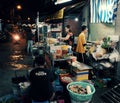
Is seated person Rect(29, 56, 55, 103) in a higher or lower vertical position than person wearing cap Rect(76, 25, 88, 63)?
lower

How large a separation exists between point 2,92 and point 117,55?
552cm

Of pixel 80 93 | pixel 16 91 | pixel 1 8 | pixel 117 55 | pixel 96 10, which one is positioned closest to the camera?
pixel 80 93

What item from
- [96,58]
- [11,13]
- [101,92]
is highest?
[11,13]

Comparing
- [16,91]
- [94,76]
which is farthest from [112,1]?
[16,91]

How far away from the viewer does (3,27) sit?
97.2 feet

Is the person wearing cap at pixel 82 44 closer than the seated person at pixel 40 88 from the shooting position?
No

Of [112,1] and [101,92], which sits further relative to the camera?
[112,1]

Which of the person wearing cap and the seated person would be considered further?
the person wearing cap

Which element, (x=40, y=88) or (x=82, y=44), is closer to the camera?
(x=40, y=88)

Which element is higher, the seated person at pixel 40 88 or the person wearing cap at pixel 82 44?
the person wearing cap at pixel 82 44

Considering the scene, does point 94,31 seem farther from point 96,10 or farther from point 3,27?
point 3,27

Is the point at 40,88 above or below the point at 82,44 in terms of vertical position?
below

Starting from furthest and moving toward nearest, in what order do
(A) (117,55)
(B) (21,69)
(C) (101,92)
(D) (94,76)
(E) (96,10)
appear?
1. (B) (21,69)
2. (E) (96,10)
3. (D) (94,76)
4. (A) (117,55)
5. (C) (101,92)

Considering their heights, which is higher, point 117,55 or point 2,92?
point 117,55
